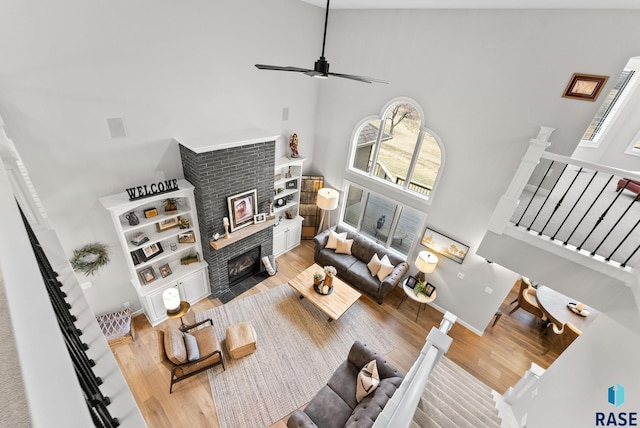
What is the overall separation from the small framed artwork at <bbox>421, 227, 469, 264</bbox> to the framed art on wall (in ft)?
11.3

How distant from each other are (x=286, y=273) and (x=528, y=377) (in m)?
4.47

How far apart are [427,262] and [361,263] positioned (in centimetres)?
156

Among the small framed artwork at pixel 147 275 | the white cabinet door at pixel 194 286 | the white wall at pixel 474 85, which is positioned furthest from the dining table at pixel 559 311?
the small framed artwork at pixel 147 275

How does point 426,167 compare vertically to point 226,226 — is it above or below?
above

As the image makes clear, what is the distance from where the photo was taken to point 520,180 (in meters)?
3.50

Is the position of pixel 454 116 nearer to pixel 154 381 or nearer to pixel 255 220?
pixel 255 220

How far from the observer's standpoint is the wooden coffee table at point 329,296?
5035 mm

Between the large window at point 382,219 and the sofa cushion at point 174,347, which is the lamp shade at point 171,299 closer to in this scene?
the sofa cushion at point 174,347

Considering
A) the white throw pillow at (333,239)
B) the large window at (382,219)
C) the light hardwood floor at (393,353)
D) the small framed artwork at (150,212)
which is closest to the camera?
the light hardwood floor at (393,353)

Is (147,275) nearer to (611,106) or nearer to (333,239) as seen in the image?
(333,239)

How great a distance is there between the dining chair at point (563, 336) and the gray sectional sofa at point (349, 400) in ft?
11.1

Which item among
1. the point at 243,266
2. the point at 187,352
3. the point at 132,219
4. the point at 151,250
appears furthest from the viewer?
the point at 243,266

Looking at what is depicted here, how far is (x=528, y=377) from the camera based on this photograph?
3.72m

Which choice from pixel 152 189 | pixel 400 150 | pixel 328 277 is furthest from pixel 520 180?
pixel 152 189
